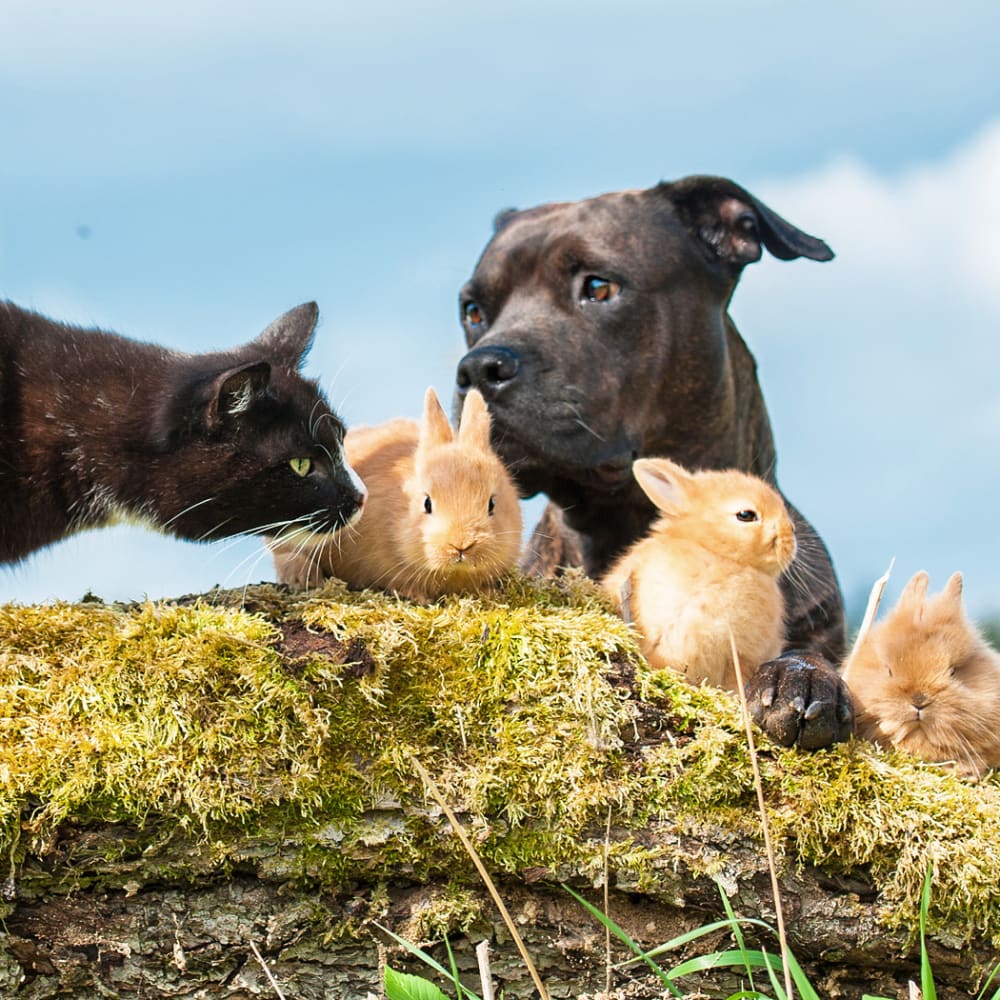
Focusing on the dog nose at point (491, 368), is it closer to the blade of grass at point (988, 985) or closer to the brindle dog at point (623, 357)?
the brindle dog at point (623, 357)

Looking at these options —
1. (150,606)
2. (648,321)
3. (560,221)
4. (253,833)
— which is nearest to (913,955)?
(253,833)

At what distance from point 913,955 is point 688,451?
10.2 ft

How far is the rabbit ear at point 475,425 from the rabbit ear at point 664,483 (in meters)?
0.65

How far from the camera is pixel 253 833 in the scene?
153 inches

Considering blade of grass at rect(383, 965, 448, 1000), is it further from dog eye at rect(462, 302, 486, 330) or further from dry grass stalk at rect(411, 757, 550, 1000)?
dog eye at rect(462, 302, 486, 330)

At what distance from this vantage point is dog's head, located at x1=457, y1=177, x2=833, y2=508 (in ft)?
19.8

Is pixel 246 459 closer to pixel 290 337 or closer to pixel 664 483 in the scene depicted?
pixel 290 337

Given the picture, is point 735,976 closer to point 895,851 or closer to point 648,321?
point 895,851

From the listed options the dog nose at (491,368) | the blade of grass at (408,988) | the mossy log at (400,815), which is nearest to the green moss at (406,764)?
the mossy log at (400,815)

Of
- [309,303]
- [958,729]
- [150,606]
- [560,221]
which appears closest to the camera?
[150,606]

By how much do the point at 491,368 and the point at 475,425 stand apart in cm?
101

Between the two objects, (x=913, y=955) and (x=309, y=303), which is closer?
(x=913, y=955)

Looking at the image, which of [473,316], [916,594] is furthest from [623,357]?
[916,594]

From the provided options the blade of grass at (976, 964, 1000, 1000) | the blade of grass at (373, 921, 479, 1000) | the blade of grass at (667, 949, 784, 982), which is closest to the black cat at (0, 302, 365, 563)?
the blade of grass at (373, 921, 479, 1000)
